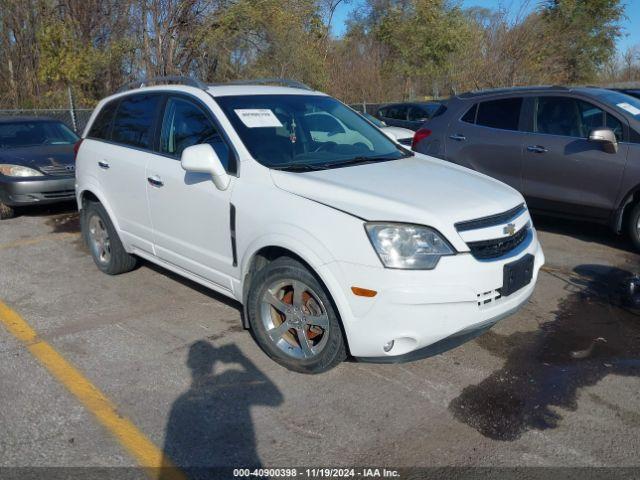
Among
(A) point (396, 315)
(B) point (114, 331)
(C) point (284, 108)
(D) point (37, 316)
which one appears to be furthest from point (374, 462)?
(D) point (37, 316)

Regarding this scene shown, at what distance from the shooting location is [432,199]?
3.49 meters

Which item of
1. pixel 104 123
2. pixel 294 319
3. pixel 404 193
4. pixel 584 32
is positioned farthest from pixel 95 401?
pixel 584 32

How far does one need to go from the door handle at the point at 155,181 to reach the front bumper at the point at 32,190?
4139 mm

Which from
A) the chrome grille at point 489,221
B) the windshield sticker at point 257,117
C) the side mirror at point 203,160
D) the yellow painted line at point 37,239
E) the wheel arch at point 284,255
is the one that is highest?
the windshield sticker at point 257,117

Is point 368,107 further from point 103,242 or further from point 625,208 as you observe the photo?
point 103,242

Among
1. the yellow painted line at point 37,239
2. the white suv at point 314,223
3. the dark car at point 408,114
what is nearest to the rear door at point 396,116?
the dark car at point 408,114

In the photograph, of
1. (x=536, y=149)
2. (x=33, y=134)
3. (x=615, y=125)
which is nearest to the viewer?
(x=615, y=125)

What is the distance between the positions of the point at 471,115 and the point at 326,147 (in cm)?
380

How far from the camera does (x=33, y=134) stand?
30.3ft

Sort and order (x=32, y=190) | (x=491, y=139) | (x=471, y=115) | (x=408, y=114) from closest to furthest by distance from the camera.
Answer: (x=491, y=139) < (x=471, y=115) < (x=32, y=190) < (x=408, y=114)

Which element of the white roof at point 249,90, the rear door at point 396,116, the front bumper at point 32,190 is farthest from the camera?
the rear door at point 396,116

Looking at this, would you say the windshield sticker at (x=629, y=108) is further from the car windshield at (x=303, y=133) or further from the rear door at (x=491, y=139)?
the car windshield at (x=303, y=133)

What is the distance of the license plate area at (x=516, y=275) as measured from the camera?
11.3 ft

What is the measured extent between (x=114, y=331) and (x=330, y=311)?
194 cm
